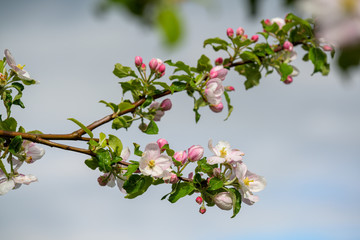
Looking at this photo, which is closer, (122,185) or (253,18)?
(253,18)

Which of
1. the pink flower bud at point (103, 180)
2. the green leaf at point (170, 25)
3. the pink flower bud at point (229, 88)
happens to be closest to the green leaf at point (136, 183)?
the pink flower bud at point (103, 180)

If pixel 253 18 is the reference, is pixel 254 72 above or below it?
above

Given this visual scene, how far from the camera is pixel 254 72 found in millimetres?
2465

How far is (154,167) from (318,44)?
116cm

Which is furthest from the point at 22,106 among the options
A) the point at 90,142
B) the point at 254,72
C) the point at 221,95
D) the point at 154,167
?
the point at 254,72

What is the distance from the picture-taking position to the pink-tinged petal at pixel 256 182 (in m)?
1.80

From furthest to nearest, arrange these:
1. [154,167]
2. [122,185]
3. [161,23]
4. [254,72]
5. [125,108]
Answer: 1. [254,72]
2. [125,108]
3. [122,185]
4. [154,167]
5. [161,23]

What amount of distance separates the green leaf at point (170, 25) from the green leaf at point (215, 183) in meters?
1.24

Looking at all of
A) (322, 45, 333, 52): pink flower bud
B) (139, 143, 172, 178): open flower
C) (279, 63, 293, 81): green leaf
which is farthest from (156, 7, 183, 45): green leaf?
(322, 45, 333, 52): pink flower bud

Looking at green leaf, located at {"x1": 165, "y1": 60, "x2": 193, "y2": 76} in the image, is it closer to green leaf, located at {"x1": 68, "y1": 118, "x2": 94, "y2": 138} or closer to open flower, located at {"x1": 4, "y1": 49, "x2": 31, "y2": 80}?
green leaf, located at {"x1": 68, "y1": 118, "x2": 94, "y2": 138}

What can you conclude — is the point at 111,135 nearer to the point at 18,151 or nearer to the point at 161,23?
the point at 18,151

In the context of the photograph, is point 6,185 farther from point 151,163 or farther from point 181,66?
point 181,66

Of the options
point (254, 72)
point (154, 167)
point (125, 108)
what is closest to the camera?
point (154, 167)

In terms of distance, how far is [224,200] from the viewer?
175cm
